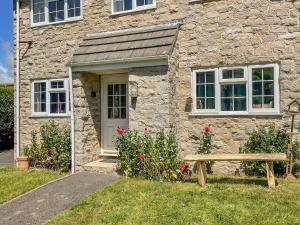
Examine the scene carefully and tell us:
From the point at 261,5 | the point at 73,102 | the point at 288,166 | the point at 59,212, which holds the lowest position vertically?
the point at 59,212

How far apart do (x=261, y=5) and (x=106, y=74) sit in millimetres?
4919

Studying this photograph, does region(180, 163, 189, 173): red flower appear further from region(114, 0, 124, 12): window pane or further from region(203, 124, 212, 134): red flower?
region(114, 0, 124, 12): window pane

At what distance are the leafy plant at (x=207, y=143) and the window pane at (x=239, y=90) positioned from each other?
44.0 inches

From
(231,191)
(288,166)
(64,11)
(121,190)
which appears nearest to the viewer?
(231,191)

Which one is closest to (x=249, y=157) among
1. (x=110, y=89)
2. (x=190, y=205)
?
(x=190, y=205)

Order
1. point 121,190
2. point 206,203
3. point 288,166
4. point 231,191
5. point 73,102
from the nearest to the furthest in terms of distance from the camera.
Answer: point 206,203, point 231,191, point 121,190, point 288,166, point 73,102

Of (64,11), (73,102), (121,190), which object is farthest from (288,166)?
(64,11)

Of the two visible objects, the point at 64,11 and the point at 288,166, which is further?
the point at 64,11

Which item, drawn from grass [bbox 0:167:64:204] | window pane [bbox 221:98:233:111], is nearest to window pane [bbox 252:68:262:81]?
window pane [bbox 221:98:233:111]

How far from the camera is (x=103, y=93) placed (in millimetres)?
10227

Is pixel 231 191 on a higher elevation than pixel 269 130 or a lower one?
lower

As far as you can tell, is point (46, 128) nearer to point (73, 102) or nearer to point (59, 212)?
point (73, 102)

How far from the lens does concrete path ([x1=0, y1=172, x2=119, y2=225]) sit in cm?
610

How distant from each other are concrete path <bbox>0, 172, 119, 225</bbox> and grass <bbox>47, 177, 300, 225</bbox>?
38 centimetres
